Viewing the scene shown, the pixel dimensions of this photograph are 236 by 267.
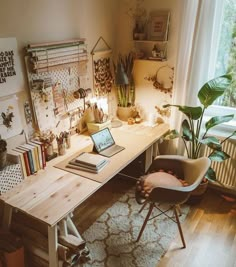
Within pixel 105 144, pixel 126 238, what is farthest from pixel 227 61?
pixel 126 238

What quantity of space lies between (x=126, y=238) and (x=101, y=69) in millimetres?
1732

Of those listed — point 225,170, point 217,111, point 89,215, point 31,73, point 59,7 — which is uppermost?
point 59,7

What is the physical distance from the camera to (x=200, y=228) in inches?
98.0

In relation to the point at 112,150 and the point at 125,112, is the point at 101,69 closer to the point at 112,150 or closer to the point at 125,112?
the point at 125,112

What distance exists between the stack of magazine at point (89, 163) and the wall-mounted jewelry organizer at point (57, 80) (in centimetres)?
43

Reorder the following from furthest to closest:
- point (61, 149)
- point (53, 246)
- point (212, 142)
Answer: point (212, 142), point (61, 149), point (53, 246)

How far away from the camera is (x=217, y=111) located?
2.96m

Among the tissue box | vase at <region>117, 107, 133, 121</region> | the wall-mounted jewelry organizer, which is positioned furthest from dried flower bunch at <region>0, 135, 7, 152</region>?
vase at <region>117, 107, 133, 121</region>

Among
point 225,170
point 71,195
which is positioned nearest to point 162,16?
point 225,170

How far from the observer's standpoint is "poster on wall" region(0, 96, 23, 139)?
200 centimetres

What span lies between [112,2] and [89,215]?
2.22 metres

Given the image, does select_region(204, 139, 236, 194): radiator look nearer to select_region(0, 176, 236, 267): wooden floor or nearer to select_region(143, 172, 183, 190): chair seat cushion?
select_region(0, 176, 236, 267): wooden floor

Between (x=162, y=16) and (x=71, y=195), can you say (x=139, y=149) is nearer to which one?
(x=71, y=195)

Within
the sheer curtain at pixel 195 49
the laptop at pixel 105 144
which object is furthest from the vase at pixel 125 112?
the laptop at pixel 105 144
